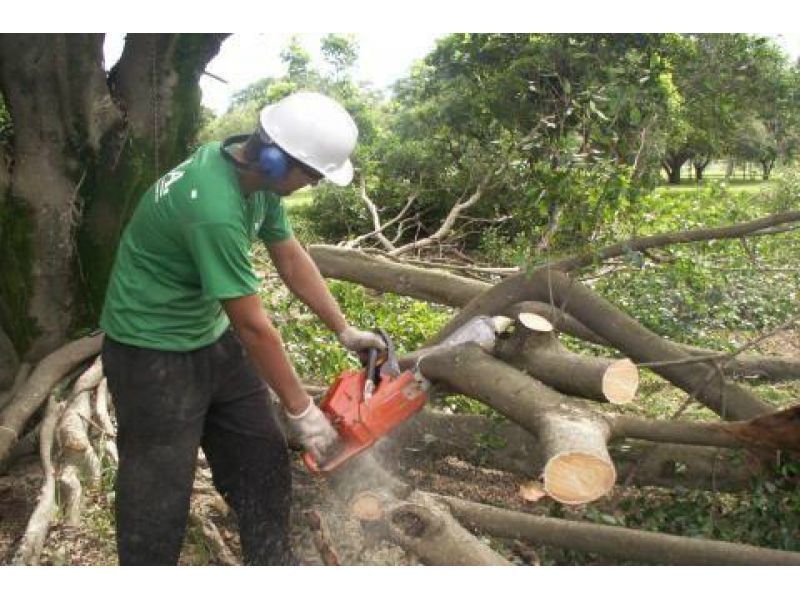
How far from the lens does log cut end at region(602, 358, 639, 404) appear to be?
8.56 ft

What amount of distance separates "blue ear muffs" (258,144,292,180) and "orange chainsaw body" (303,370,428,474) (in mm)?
768

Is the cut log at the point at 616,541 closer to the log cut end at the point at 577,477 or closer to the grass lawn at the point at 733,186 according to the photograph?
the log cut end at the point at 577,477

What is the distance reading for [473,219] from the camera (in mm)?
8250

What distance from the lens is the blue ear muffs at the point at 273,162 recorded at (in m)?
2.18

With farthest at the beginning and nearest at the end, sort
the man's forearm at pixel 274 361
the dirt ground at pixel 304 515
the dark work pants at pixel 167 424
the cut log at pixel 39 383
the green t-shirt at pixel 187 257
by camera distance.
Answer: the cut log at pixel 39 383 → the dirt ground at pixel 304 515 → the dark work pants at pixel 167 424 → the man's forearm at pixel 274 361 → the green t-shirt at pixel 187 257

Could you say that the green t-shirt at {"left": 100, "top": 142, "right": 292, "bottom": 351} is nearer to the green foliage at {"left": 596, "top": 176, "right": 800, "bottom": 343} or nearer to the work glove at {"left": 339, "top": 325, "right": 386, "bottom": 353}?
the work glove at {"left": 339, "top": 325, "right": 386, "bottom": 353}

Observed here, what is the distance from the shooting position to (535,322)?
2.92m

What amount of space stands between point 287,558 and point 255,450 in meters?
0.44

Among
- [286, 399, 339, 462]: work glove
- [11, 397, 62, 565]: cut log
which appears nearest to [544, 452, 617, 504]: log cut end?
[286, 399, 339, 462]: work glove

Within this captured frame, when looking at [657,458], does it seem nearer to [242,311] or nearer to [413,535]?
[413,535]

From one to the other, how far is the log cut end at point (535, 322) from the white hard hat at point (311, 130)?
103 cm

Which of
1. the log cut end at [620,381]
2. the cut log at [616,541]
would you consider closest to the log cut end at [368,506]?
the cut log at [616,541]
